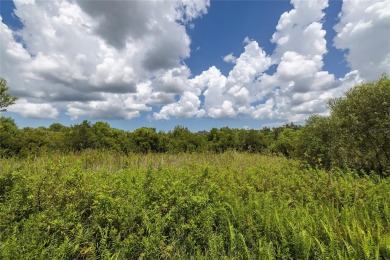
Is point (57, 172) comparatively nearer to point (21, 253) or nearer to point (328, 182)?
point (21, 253)

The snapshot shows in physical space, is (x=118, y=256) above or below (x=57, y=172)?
below

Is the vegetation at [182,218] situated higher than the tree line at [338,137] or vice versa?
the tree line at [338,137]

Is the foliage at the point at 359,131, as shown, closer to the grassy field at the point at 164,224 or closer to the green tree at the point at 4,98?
the grassy field at the point at 164,224

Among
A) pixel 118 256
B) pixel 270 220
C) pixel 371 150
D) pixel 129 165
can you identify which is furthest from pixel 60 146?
pixel 371 150

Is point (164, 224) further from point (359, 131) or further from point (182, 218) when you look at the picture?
point (359, 131)

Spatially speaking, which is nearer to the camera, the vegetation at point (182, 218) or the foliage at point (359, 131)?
the vegetation at point (182, 218)

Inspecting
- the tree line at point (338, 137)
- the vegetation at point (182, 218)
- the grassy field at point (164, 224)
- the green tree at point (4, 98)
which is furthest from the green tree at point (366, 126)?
the green tree at point (4, 98)

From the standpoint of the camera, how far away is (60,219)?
353cm

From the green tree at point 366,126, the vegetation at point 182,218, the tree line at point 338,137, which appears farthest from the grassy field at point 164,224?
the green tree at point 366,126

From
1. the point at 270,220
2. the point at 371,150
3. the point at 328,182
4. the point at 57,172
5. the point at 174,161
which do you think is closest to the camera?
the point at 270,220

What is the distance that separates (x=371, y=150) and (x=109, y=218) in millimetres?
8644

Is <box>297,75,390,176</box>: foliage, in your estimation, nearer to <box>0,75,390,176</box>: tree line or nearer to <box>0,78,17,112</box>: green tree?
<box>0,75,390,176</box>: tree line

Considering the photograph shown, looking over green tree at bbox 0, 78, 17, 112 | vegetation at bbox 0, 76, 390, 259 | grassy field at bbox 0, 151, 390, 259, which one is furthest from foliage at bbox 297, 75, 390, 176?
green tree at bbox 0, 78, 17, 112

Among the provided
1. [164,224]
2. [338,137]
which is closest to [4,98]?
[164,224]
